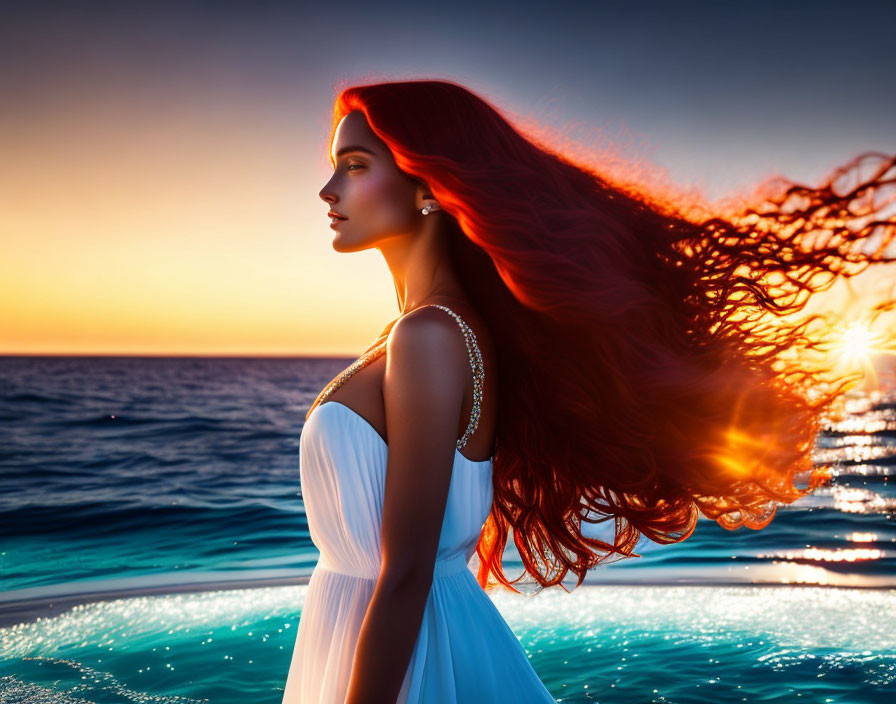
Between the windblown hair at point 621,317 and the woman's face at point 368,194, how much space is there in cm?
5

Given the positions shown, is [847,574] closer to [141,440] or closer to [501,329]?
[501,329]

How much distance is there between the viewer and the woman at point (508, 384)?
64.6 inches

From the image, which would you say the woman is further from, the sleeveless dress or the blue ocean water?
the blue ocean water

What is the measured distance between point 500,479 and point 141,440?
76.6 feet

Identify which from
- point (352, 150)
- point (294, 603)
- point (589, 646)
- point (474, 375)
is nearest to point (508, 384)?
point (474, 375)

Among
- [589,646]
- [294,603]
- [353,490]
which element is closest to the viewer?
[353,490]

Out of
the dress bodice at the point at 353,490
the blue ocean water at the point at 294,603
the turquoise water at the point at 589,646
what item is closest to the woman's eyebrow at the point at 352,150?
the dress bodice at the point at 353,490

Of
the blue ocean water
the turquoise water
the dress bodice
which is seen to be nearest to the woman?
the dress bodice

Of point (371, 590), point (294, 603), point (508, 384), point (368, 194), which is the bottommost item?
point (294, 603)

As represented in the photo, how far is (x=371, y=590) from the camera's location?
1.77 meters

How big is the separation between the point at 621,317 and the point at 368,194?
28.8 inches

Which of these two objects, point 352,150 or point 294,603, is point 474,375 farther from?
point 294,603

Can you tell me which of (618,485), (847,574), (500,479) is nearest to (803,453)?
(618,485)

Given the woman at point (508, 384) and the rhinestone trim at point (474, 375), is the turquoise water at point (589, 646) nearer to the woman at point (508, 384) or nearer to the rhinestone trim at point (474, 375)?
the woman at point (508, 384)
